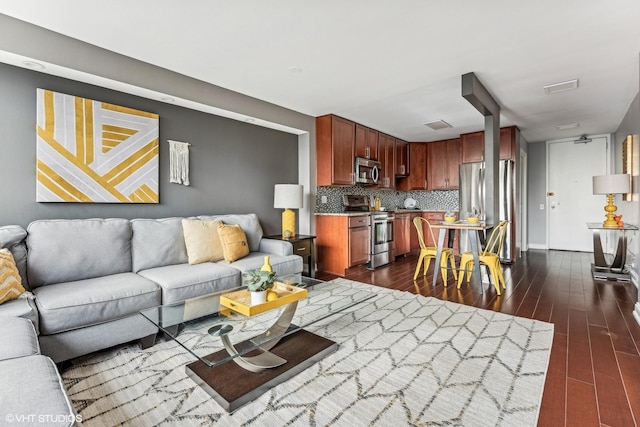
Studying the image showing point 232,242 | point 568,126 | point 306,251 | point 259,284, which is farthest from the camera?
point 568,126

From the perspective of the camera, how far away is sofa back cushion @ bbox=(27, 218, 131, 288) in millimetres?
2355

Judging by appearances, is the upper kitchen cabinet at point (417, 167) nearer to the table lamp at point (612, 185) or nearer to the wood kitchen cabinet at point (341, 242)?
the wood kitchen cabinet at point (341, 242)

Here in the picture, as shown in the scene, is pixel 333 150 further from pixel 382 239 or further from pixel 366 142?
pixel 382 239

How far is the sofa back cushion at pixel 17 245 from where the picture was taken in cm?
224

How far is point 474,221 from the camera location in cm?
412

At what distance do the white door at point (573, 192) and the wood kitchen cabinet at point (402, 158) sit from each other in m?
3.07

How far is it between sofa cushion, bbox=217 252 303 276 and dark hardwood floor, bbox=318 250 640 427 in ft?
4.06

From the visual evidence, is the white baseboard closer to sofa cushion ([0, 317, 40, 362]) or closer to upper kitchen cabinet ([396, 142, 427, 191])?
A: upper kitchen cabinet ([396, 142, 427, 191])

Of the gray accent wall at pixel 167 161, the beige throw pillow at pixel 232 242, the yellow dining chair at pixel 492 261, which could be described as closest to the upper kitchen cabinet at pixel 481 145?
the yellow dining chair at pixel 492 261

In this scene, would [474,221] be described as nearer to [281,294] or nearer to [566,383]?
[566,383]

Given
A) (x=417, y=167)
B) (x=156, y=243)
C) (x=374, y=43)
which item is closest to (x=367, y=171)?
(x=417, y=167)

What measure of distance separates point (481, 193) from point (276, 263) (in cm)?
423

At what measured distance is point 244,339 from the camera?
5.81ft

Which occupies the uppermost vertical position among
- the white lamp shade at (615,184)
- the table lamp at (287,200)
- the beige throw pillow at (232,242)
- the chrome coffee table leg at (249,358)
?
the white lamp shade at (615,184)
